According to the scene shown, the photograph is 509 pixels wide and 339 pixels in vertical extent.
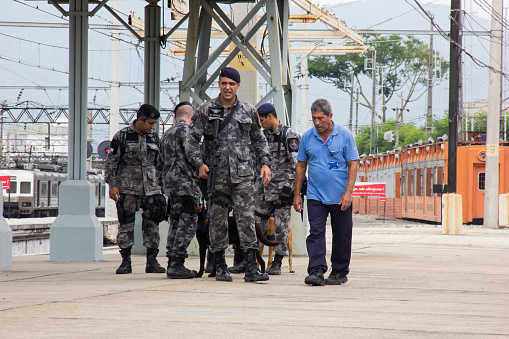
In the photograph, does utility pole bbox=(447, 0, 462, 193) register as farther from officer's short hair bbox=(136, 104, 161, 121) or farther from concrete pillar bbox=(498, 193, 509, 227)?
officer's short hair bbox=(136, 104, 161, 121)

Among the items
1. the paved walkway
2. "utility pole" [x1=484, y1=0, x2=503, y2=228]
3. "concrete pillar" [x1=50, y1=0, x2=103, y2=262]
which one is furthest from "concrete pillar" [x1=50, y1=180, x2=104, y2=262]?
"utility pole" [x1=484, y1=0, x2=503, y2=228]

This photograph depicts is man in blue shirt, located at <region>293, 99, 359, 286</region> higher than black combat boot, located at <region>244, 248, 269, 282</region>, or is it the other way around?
man in blue shirt, located at <region>293, 99, 359, 286</region>

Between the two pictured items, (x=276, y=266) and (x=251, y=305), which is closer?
(x=251, y=305)

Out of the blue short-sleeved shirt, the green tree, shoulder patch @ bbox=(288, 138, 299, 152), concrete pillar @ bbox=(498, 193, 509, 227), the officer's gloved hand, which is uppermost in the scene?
the green tree

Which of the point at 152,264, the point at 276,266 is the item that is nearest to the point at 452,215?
the point at 276,266

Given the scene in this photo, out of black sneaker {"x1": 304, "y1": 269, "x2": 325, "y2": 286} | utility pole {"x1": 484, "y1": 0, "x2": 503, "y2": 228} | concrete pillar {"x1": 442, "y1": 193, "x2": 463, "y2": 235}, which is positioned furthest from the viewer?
utility pole {"x1": 484, "y1": 0, "x2": 503, "y2": 228}

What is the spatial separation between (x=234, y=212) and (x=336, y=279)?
1.21m

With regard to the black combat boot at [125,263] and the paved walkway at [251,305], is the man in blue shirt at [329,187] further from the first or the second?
the black combat boot at [125,263]

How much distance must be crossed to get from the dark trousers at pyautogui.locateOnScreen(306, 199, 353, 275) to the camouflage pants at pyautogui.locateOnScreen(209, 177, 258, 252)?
567 mm

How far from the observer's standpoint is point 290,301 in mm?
6570

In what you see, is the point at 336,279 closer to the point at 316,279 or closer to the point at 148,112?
the point at 316,279

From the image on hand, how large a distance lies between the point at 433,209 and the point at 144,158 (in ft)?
90.9

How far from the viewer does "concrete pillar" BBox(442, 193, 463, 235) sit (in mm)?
25141

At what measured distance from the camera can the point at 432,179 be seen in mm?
35688
